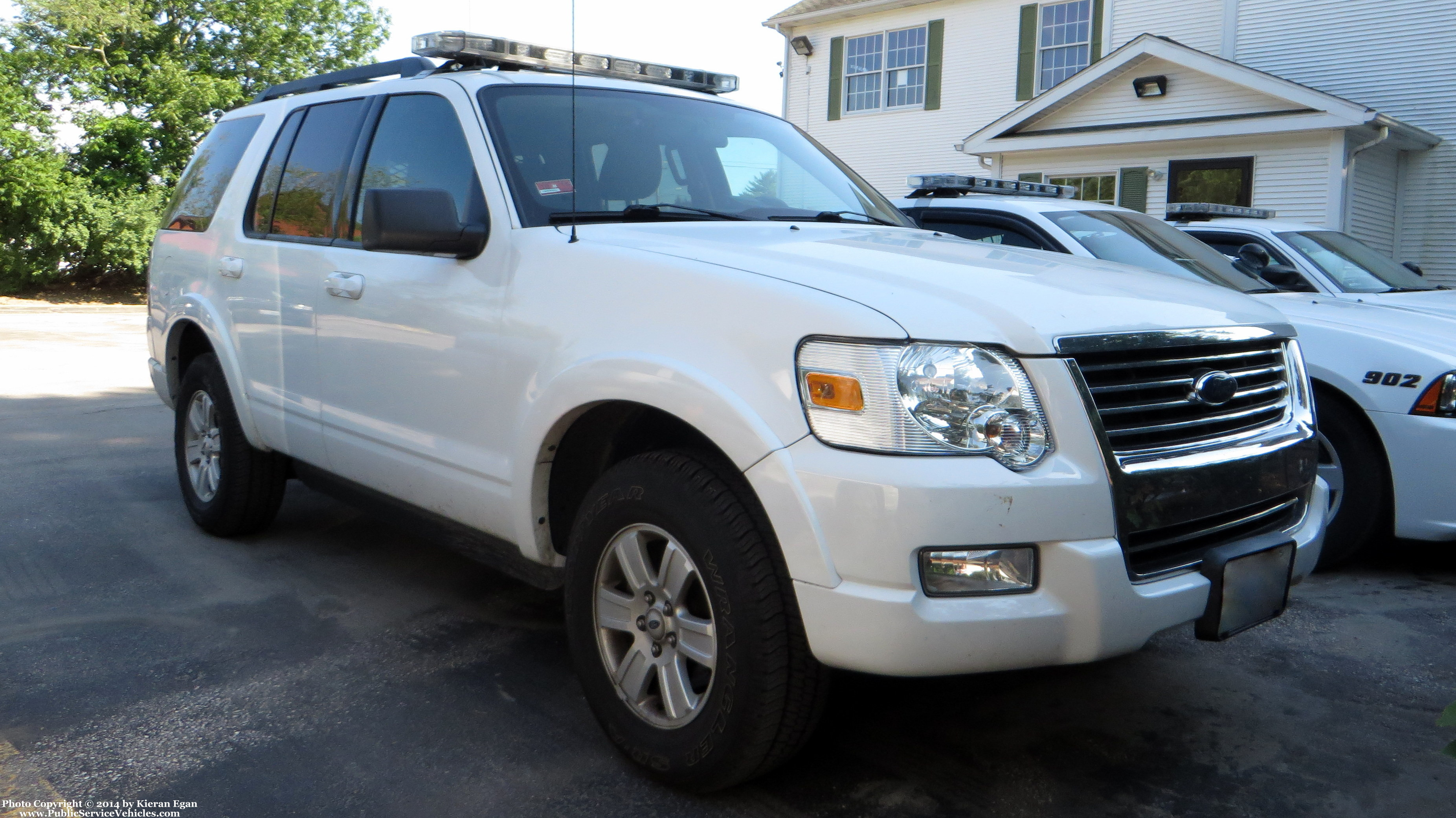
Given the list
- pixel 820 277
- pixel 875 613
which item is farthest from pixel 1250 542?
pixel 820 277

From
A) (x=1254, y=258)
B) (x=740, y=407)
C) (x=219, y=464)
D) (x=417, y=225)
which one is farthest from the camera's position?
(x=1254, y=258)

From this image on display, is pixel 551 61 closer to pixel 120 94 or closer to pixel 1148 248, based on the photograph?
pixel 1148 248

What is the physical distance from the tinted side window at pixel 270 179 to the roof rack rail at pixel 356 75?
0.57ft


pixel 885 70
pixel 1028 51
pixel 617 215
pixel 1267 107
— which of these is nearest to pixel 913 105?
pixel 885 70

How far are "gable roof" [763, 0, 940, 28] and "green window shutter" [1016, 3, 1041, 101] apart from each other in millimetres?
1752

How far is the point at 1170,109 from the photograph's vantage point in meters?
15.9

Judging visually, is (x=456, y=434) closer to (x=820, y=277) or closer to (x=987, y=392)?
(x=820, y=277)

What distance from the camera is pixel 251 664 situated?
3594 millimetres

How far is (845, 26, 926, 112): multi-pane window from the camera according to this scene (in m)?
20.2

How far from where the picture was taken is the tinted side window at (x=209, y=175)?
494cm

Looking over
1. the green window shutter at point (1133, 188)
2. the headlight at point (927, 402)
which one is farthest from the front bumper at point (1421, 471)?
the green window shutter at point (1133, 188)

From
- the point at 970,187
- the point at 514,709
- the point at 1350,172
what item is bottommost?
the point at 514,709

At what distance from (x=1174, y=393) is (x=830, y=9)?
19094 mm

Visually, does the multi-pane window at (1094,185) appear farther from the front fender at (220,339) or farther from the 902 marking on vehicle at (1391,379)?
the front fender at (220,339)
